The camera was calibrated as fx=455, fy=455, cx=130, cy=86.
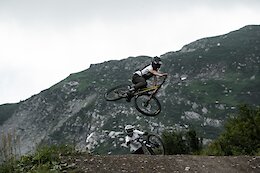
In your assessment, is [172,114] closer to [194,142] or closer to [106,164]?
[194,142]

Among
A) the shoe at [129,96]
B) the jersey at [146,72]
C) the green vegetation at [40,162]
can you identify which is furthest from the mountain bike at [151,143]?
the green vegetation at [40,162]

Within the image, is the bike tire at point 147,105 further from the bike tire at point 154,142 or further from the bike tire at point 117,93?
the bike tire at point 154,142

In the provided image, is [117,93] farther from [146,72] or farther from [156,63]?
[156,63]

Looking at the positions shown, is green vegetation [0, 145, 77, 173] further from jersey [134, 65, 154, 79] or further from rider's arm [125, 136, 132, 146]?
jersey [134, 65, 154, 79]

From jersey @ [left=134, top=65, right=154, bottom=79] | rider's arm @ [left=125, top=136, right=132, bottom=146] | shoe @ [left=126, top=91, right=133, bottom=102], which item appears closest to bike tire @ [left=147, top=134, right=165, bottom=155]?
rider's arm @ [left=125, top=136, right=132, bottom=146]

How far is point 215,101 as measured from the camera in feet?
647

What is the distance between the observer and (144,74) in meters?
21.0

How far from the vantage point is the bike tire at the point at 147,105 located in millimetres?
21359

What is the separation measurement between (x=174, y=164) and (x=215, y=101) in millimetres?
183463

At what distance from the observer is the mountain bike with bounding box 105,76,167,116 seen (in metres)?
21.1

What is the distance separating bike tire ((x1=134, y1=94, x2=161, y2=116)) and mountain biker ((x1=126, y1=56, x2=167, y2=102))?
424 mm

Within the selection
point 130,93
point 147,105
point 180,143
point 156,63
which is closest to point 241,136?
point 180,143

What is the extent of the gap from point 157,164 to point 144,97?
17.1 ft

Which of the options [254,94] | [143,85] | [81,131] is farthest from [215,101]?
[143,85]
